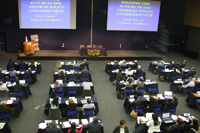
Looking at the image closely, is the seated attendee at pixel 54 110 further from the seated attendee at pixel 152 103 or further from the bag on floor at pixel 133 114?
the seated attendee at pixel 152 103

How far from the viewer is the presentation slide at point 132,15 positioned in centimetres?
A: 1803

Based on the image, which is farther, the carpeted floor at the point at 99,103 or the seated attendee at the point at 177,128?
the carpeted floor at the point at 99,103

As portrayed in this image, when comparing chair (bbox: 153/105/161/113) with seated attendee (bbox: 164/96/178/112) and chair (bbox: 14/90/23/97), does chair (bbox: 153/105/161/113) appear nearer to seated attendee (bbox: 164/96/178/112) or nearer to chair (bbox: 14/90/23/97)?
seated attendee (bbox: 164/96/178/112)

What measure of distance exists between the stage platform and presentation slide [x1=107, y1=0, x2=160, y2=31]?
7.16ft

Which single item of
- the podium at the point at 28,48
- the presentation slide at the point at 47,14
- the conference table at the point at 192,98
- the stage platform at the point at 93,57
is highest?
the presentation slide at the point at 47,14

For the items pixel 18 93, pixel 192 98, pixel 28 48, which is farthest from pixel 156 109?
pixel 28 48

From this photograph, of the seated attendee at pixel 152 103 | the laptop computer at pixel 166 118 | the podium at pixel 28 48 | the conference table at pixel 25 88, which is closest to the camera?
the laptop computer at pixel 166 118

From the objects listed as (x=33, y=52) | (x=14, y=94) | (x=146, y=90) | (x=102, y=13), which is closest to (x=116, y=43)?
(x=102, y=13)

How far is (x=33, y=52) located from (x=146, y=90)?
10233 mm

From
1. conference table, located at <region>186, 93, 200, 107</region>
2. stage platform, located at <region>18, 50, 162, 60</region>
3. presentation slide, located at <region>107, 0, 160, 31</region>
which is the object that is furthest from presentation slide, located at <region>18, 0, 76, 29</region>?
conference table, located at <region>186, 93, 200, 107</region>

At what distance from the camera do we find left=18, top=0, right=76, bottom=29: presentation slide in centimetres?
1709

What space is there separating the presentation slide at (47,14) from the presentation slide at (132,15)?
337 cm

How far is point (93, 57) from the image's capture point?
1695 cm

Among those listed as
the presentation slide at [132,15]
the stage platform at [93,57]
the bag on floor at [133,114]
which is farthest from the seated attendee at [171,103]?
the presentation slide at [132,15]
